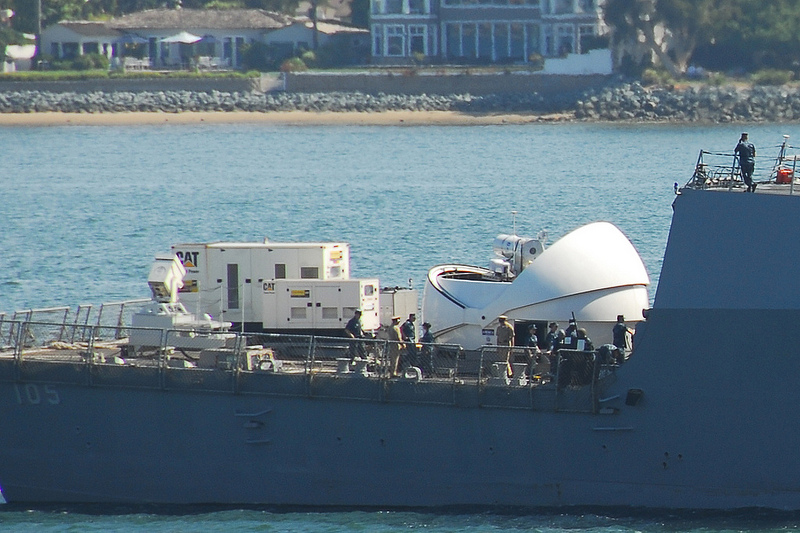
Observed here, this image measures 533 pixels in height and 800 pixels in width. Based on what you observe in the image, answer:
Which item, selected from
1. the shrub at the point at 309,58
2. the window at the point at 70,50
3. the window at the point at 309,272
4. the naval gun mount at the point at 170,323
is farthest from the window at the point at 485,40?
the naval gun mount at the point at 170,323

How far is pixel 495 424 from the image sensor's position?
24.5m

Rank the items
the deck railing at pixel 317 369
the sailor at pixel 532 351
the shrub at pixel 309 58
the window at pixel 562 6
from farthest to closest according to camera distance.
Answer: the window at pixel 562 6 < the shrub at pixel 309 58 < the sailor at pixel 532 351 < the deck railing at pixel 317 369

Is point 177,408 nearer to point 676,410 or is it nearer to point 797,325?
point 676,410

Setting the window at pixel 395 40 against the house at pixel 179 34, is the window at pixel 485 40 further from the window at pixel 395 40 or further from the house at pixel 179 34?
the house at pixel 179 34

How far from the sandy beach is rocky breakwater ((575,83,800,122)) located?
20.6 ft

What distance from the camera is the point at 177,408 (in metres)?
26.1

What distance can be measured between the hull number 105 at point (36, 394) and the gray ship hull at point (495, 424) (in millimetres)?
27

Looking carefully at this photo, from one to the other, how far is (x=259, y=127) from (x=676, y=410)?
9812 cm

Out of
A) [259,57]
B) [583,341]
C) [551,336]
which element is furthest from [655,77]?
[583,341]

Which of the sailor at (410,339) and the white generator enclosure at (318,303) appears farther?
the white generator enclosure at (318,303)

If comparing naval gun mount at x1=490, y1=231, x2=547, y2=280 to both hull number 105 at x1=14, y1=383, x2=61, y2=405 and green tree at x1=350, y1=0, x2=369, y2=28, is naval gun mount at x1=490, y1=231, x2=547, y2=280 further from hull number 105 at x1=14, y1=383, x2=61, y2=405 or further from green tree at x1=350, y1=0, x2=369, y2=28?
green tree at x1=350, y1=0, x2=369, y2=28

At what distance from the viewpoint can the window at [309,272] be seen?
1171 inches

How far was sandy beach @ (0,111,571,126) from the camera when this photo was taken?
11769 cm

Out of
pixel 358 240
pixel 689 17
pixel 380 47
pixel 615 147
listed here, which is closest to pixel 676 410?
pixel 358 240
